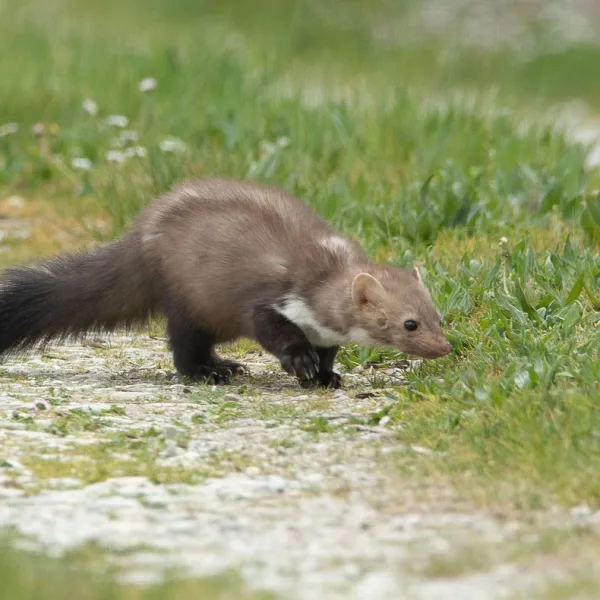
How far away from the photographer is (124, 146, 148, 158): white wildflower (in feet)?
32.4

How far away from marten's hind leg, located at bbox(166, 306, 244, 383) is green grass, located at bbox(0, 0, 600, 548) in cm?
70

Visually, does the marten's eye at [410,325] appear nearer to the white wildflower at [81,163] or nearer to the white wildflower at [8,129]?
the white wildflower at [81,163]

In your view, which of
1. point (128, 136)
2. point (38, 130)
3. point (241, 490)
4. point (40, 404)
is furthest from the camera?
point (38, 130)

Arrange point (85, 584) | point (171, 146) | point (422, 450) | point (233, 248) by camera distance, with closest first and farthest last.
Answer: point (85, 584)
point (422, 450)
point (233, 248)
point (171, 146)

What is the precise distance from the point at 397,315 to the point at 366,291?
174 millimetres

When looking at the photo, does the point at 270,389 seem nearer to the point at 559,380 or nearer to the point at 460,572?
the point at 559,380

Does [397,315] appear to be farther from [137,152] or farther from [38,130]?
[38,130]

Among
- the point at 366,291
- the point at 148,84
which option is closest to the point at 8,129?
the point at 148,84

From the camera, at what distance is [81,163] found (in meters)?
10.4

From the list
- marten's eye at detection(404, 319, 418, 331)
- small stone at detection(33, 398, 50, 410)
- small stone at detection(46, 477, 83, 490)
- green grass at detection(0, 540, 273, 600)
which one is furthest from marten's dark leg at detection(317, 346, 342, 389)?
green grass at detection(0, 540, 273, 600)

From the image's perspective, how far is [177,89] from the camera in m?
11.8

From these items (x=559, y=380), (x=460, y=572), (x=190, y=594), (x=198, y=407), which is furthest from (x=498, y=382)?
(x=190, y=594)

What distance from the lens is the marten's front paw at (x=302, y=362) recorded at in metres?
6.10

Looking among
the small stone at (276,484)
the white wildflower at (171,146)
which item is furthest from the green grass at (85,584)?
the white wildflower at (171,146)
